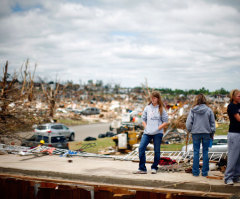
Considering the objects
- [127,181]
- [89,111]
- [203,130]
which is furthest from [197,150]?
[89,111]

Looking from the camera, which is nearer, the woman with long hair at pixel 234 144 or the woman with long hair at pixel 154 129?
the woman with long hair at pixel 234 144

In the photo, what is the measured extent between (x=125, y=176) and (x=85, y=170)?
1.17m

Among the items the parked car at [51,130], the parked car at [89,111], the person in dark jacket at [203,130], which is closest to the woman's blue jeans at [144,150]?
the person in dark jacket at [203,130]

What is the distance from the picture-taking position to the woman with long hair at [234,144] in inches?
189

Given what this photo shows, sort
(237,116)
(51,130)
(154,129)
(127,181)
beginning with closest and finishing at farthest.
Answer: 1. (237,116)
2. (127,181)
3. (154,129)
4. (51,130)

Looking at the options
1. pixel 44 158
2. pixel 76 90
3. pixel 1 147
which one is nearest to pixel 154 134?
pixel 44 158

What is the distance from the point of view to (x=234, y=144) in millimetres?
4879

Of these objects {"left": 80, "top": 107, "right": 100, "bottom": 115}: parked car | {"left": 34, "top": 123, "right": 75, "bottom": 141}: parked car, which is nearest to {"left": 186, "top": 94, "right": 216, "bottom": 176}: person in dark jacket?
{"left": 34, "top": 123, "right": 75, "bottom": 141}: parked car

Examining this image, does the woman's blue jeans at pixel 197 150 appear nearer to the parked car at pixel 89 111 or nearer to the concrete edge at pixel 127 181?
the concrete edge at pixel 127 181

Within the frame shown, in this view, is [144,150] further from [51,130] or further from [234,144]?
[51,130]

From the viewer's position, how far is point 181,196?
494 cm

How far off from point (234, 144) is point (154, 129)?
67.1 inches

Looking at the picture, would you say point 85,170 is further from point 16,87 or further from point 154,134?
point 16,87

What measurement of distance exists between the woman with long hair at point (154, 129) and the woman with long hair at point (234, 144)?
1.46 m
